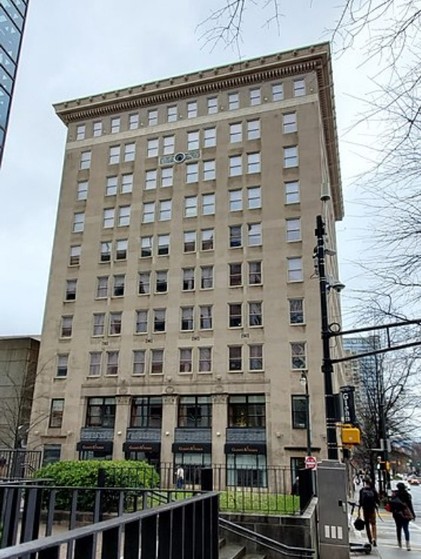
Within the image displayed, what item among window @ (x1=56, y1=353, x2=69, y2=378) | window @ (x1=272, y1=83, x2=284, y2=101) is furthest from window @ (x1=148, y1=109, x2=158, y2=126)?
window @ (x1=56, y1=353, x2=69, y2=378)

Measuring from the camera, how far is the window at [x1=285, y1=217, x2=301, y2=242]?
127 ft

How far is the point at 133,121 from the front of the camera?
48312 mm

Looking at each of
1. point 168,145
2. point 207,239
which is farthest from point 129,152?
point 207,239

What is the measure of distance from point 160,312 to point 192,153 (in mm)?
15453

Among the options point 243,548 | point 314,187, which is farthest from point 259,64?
point 243,548

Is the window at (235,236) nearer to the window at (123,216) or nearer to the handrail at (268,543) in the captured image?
the window at (123,216)

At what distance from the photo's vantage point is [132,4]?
358 cm

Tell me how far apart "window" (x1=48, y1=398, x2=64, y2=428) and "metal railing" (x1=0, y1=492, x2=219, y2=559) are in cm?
3793

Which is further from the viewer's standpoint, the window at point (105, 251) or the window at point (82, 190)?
the window at point (82, 190)

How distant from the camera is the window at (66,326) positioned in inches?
1652

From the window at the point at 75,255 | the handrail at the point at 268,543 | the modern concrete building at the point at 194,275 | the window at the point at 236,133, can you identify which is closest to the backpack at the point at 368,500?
the handrail at the point at 268,543

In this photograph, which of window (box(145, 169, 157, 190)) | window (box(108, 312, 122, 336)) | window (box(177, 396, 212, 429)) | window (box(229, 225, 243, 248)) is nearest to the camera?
window (box(177, 396, 212, 429))

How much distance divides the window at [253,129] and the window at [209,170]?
13.5 ft

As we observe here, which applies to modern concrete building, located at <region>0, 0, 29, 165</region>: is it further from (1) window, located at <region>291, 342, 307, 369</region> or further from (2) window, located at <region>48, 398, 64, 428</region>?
(1) window, located at <region>291, 342, 307, 369</region>
